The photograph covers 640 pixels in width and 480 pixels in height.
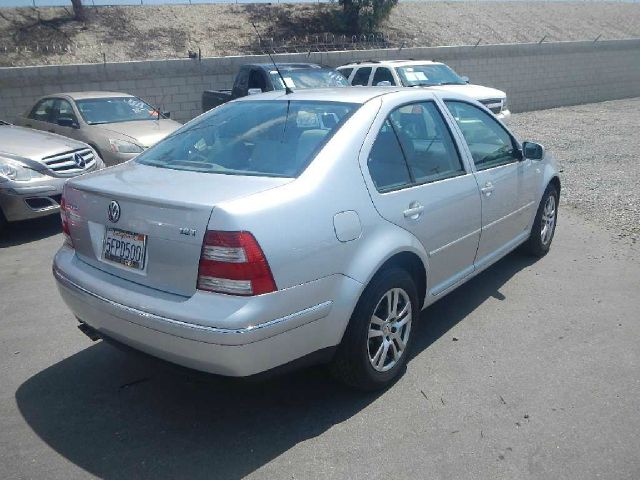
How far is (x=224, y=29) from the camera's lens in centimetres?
2239

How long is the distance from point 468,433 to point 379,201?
1.32 meters

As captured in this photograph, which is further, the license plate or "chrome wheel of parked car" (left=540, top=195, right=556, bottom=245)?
"chrome wheel of parked car" (left=540, top=195, right=556, bottom=245)

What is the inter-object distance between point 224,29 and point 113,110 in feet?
48.4

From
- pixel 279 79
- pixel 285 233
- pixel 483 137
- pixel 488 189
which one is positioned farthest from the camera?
pixel 279 79

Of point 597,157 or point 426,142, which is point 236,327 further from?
point 597,157

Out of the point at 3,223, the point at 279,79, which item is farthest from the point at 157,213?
the point at 279,79

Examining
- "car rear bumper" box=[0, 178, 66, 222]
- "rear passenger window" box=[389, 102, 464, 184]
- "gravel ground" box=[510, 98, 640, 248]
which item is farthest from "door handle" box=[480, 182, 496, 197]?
"car rear bumper" box=[0, 178, 66, 222]

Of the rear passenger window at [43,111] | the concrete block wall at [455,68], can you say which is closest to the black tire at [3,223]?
the rear passenger window at [43,111]

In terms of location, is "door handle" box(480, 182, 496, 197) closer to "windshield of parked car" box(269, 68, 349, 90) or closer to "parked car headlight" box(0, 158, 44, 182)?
"parked car headlight" box(0, 158, 44, 182)

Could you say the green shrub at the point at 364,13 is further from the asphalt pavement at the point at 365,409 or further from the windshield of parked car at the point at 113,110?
the asphalt pavement at the point at 365,409

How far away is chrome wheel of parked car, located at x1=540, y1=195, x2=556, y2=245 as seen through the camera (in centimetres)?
533

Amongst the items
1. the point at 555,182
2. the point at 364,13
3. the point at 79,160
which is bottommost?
the point at 79,160

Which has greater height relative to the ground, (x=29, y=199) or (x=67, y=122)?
(x=67, y=122)

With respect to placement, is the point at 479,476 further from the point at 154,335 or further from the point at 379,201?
the point at 154,335
